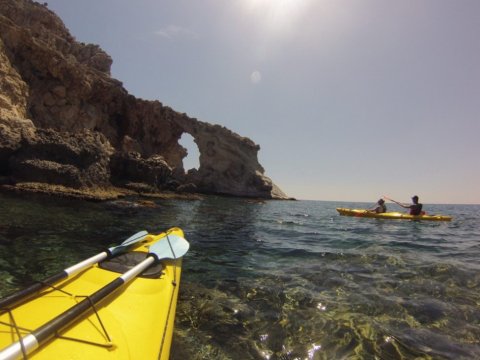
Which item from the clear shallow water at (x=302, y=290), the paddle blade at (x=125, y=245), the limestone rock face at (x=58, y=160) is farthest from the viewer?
the limestone rock face at (x=58, y=160)

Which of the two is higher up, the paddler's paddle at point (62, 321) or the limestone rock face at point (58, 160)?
the limestone rock face at point (58, 160)

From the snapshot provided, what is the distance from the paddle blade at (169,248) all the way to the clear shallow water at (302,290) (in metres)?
0.70

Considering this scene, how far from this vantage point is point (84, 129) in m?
25.6

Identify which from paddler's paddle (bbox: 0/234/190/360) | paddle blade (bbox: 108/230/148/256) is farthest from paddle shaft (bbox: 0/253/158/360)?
paddle blade (bbox: 108/230/148/256)

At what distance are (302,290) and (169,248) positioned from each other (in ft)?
9.65

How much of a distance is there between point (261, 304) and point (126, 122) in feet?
166

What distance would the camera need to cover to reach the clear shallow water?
13.4 feet

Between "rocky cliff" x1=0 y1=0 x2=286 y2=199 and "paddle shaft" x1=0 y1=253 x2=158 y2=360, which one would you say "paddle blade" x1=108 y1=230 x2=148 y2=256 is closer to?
"paddle shaft" x1=0 y1=253 x2=158 y2=360

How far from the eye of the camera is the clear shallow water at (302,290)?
13.4 feet

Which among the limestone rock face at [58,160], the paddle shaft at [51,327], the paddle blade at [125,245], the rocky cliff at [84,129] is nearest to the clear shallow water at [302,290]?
the paddle shaft at [51,327]

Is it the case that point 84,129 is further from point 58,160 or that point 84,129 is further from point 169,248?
point 169,248

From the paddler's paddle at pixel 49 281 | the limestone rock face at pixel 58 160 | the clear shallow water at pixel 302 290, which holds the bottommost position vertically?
the clear shallow water at pixel 302 290

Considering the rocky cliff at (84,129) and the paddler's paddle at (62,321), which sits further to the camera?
the rocky cliff at (84,129)

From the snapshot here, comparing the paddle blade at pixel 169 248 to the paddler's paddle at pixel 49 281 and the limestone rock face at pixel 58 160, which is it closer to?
the paddler's paddle at pixel 49 281
